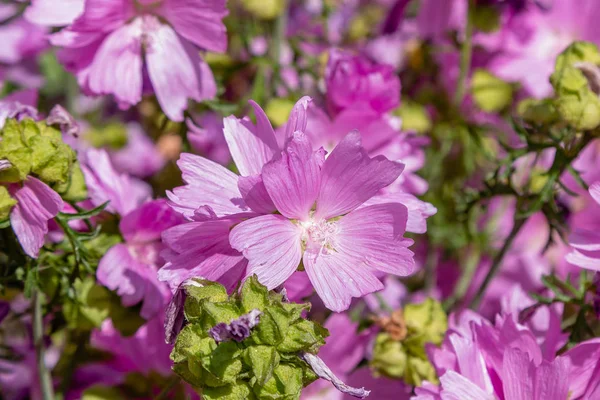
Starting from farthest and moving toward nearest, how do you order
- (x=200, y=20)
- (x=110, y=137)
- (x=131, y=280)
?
(x=110, y=137)
(x=200, y=20)
(x=131, y=280)

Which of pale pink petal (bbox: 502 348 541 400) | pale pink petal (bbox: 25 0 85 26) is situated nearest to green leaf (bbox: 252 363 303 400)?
pale pink petal (bbox: 502 348 541 400)

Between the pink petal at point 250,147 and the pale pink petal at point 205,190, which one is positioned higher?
the pink petal at point 250,147

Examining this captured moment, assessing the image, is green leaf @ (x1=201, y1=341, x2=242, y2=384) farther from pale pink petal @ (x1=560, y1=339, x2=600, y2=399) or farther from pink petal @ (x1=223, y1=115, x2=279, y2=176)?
pale pink petal @ (x1=560, y1=339, x2=600, y2=399)

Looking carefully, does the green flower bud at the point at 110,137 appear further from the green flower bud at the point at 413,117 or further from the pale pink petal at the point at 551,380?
the pale pink petal at the point at 551,380

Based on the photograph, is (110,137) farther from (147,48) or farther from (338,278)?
(338,278)

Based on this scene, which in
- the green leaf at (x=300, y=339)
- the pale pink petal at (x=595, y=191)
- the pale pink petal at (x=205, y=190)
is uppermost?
the pale pink petal at (x=595, y=191)

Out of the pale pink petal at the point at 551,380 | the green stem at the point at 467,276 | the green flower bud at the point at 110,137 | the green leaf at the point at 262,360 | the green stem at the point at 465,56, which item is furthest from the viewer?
the green flower bud at the point at 110,137

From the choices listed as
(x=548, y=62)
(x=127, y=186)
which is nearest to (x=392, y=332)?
(x=127, y=186)

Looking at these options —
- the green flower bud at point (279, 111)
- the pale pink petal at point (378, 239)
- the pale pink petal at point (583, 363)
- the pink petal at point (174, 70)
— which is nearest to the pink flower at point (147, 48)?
the pink petal at point (174, 70)

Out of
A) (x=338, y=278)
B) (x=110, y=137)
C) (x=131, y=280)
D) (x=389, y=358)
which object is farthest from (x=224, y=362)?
(x=110, y=137)
